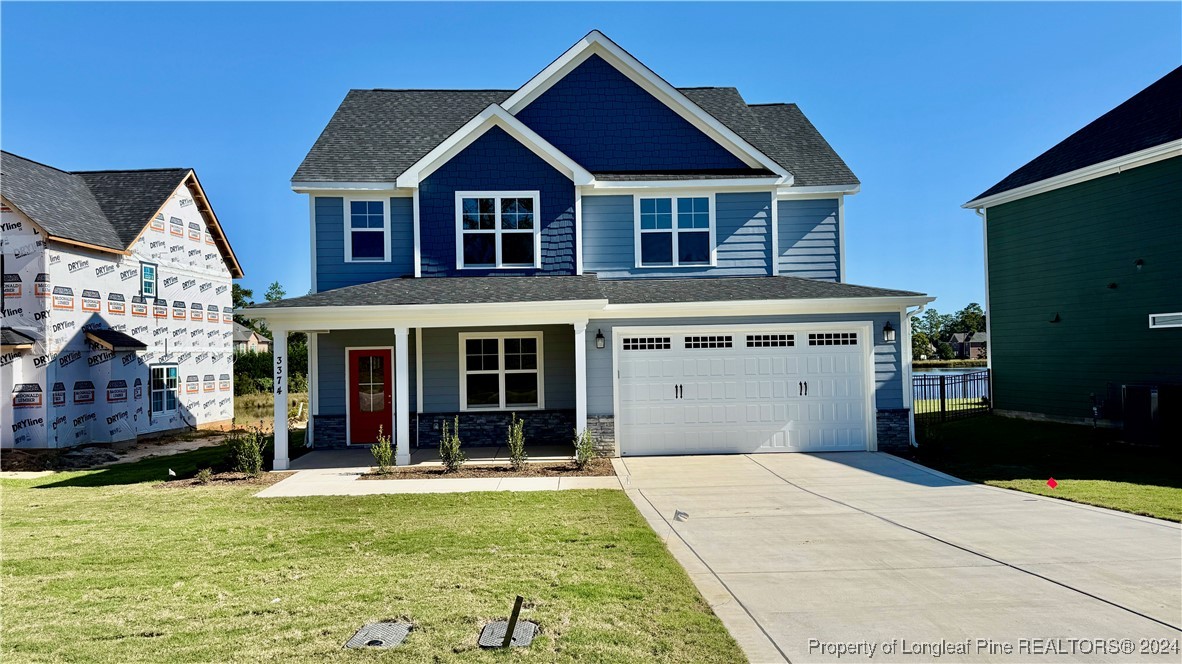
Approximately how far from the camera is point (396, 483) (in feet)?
37.5

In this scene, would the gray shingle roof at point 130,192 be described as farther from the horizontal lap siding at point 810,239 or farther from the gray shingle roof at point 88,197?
the horizontal lap siding at point 810,239

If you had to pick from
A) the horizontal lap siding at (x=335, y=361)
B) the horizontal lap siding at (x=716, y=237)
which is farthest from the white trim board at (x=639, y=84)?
the horizontal lap siding at (x=335, y=361)

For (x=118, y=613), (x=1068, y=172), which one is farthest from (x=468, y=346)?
(x=1068, y=172)

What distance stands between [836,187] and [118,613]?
15354 mm

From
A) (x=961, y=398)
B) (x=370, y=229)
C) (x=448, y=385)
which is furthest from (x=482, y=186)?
(x=961, y=398)

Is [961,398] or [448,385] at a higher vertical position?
[448,385]

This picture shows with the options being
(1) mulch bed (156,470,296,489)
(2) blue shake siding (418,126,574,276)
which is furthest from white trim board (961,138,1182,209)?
(1) mulch bed (156,470,296,489)

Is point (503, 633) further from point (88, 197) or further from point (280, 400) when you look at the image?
point (88, 197)

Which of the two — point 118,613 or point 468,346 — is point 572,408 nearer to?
point 468,346

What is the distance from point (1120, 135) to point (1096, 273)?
334 centimetres

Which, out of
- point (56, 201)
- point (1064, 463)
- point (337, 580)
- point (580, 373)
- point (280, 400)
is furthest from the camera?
point (56, 201)

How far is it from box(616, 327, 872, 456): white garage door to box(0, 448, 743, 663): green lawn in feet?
13.0

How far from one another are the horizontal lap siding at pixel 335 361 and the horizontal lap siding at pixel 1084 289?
1607 cm

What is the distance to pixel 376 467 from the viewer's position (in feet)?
42.6
